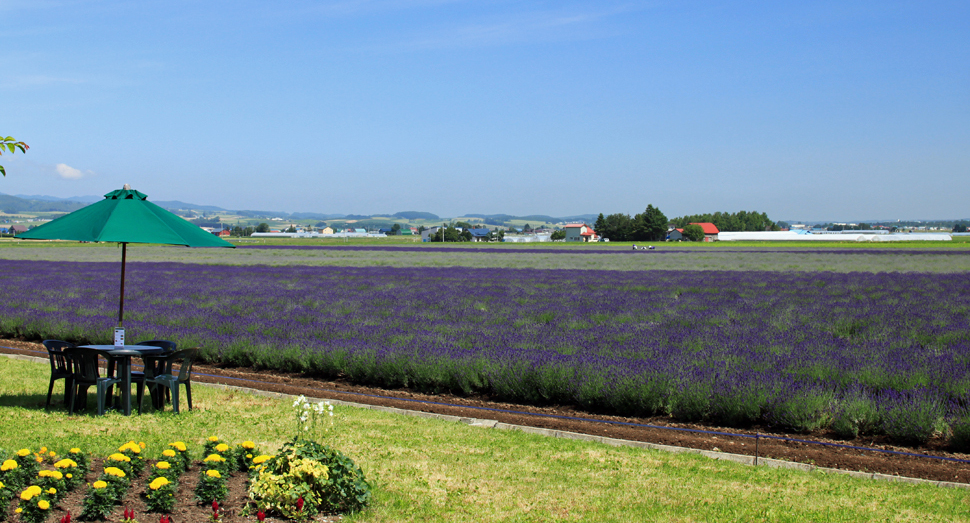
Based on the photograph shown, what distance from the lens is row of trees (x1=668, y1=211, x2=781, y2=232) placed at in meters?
171

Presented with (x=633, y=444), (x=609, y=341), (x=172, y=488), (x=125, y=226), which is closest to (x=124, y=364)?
(x=125, y=226)

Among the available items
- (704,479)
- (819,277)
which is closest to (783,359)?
(704,479)

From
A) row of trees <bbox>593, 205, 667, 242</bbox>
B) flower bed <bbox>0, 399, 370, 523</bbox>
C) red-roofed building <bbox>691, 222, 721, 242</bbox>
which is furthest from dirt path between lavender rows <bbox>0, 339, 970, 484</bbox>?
red-roofed building <bbox>691, 222, 721, 242</bbox>

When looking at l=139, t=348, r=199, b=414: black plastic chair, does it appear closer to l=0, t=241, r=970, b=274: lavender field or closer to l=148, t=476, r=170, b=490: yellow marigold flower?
l=148, t=476, r=170, b=490: yellow marigold flower

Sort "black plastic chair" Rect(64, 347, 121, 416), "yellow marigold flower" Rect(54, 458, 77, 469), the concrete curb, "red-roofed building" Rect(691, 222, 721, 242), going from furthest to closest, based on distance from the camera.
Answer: "red-roofed building" Rect(691, 222, 721, 242)
"black plastic chair" Rect(64, 347, 121, 416)
the concrete curb
"yellow marigold flower" Rect(54, 458, 77, 469)

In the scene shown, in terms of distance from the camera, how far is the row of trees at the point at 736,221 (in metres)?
171

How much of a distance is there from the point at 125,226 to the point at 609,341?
702 cm

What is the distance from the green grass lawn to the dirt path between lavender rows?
69cm

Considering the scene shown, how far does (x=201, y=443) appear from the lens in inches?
226

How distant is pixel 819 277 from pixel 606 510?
2747 cm

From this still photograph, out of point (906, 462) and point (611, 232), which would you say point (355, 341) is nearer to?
point (906, 462)

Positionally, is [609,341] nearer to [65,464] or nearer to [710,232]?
[65,464]

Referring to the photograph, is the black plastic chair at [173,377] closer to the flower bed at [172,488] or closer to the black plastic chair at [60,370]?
the black plastic chair at [60,370]

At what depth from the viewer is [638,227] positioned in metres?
116
